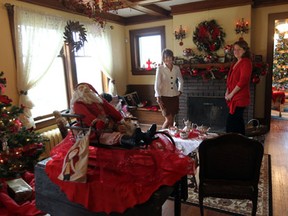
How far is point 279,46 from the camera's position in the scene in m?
6.77

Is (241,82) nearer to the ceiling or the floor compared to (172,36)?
nearer to the floor

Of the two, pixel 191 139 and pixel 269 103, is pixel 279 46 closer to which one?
pixel 269 103

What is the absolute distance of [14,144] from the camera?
2465mm

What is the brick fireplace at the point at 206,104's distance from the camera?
4344 mm

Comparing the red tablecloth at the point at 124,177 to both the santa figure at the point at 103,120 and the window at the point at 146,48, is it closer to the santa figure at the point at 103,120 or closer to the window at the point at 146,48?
the santa figure at the point at 103,120

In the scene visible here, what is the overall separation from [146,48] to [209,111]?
1.98 metres

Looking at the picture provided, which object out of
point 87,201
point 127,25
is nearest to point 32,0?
point 127,25

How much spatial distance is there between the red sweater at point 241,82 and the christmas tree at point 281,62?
4.84 meters

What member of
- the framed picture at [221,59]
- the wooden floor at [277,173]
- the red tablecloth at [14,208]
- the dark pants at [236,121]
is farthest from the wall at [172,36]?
the dark pants at [236,121]

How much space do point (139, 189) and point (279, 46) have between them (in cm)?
704

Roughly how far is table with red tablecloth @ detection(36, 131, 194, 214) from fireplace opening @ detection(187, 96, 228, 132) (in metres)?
3.14

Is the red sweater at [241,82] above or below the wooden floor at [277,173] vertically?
above

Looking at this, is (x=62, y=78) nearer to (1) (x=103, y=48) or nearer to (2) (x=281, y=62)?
(1) (x=103, y=48)

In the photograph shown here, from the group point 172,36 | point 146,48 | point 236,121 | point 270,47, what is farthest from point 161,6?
point 236,121
